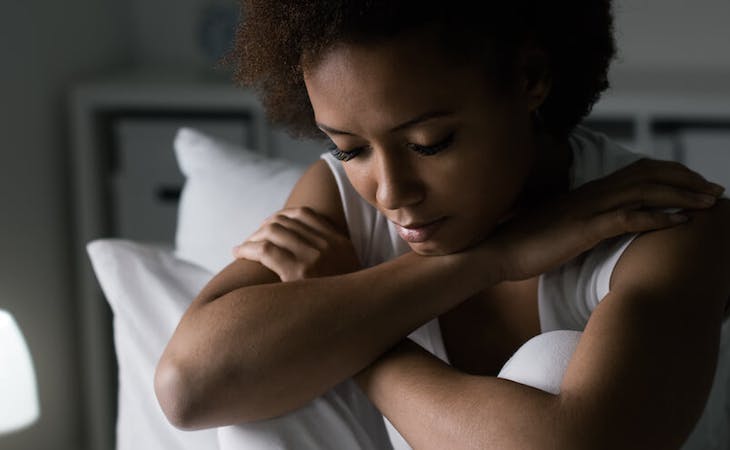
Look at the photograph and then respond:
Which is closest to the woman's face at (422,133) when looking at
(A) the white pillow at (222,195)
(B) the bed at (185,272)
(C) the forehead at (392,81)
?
(C) the forehead at (392,81)

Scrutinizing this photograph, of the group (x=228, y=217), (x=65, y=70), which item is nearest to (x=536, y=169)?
(x=228, y=217)

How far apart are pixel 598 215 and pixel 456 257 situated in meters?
0.16

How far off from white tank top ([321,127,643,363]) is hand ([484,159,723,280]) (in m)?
0.04

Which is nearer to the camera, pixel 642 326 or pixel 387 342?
pixel 642 326

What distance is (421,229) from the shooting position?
3.32 ft

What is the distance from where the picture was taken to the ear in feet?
3.31

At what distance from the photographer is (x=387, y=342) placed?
3.39ft

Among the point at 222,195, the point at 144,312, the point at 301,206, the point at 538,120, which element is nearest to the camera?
the point at 538,120

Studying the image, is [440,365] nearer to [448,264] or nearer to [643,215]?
[448,264]

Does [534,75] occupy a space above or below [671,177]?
above

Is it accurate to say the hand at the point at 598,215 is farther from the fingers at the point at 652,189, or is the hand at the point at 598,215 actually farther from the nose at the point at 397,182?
the nose at the point at 397,182

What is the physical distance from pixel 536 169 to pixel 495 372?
262 millimetres

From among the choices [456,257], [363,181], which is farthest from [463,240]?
[363,181]

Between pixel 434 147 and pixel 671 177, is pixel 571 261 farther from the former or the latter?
pixel 434 147
